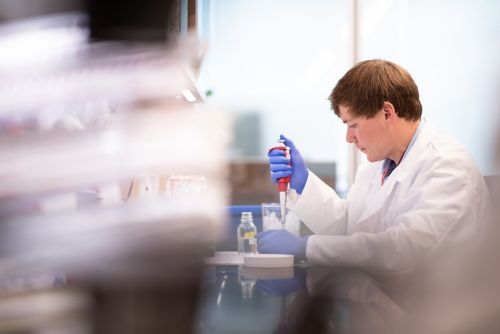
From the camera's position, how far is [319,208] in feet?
6.22

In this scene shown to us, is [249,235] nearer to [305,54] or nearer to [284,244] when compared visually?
[284,244]

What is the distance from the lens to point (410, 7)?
118 inches

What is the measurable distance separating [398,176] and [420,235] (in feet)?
1.00

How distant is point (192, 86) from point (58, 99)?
120cm

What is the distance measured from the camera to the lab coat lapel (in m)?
1.68

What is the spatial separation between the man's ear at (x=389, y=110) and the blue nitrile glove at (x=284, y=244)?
53cm

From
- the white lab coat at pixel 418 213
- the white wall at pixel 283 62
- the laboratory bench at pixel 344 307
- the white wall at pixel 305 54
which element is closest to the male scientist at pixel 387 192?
the white lab coat at pixel 418 213

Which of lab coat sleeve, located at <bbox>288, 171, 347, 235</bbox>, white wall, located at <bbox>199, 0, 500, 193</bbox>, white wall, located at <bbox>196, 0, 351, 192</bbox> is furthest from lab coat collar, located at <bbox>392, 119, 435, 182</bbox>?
white wall, located at <bbox>196, 0, 351, 192</bbox>

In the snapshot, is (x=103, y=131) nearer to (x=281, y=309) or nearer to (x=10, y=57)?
(x=10, y=57)

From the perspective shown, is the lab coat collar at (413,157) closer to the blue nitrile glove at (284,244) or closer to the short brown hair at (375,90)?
the short brown hair at (375,90)

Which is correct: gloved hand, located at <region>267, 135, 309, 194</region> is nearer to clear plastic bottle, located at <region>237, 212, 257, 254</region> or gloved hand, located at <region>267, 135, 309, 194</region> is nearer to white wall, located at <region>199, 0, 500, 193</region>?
clear plastic bottle, located at <region>237, 212, 257, 254</region>

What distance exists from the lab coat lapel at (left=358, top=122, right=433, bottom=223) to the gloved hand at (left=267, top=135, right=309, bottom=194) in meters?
0.25

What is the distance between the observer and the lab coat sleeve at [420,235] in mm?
1418

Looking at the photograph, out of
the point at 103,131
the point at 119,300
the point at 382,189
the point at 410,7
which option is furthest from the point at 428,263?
the point at 410,7
